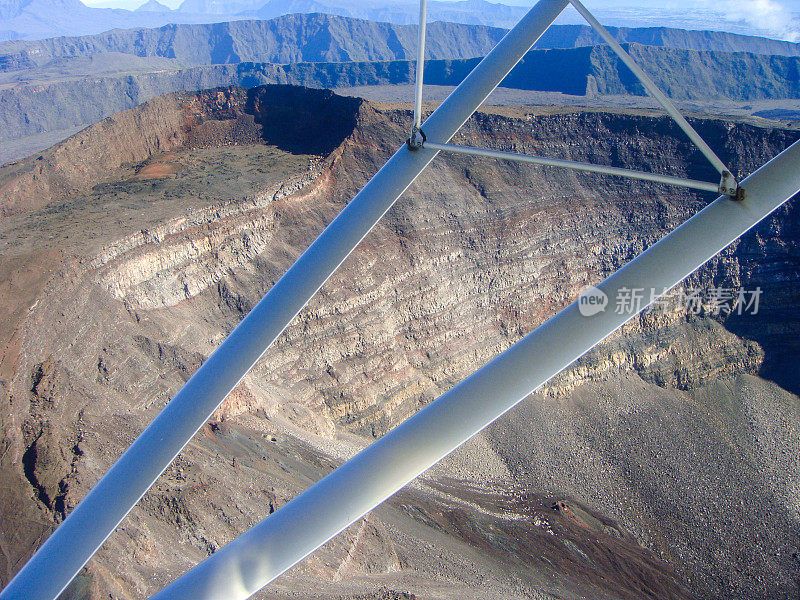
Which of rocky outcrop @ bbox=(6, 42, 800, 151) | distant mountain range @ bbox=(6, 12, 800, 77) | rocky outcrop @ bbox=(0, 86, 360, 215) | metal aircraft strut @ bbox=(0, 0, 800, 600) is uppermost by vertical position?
distant mountain range @ bbox=(6, 12, 800, 77)

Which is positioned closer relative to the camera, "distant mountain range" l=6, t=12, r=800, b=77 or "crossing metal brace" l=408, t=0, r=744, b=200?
"crossing metal brace" l=408, t=0, r=744, b=200

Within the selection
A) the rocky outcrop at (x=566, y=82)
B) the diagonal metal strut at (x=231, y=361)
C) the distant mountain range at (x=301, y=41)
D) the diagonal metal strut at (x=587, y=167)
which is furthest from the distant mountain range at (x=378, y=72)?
the diagonal metal strut at (x=587, y=167)

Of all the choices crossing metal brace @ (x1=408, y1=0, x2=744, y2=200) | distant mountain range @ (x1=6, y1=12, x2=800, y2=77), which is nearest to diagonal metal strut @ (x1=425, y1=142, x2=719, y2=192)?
crossing metal brace @ (x1=408, y1=0, x2=744, y2=200)

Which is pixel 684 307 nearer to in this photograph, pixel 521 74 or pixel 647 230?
pixel 647 230

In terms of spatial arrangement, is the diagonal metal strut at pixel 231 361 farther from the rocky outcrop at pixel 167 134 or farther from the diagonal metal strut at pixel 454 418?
the rocky outcrop at pixel 167 134

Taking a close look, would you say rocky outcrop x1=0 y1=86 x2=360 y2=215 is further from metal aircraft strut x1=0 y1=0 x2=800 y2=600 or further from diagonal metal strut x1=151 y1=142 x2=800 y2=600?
diagonal metal strut x1=151 y1=142 x2=800 y2=600

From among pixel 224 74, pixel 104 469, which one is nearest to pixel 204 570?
pixel 104 469

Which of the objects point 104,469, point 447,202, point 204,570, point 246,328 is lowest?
point 204,570
